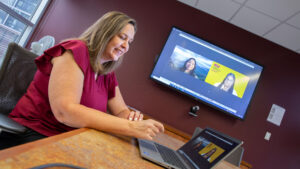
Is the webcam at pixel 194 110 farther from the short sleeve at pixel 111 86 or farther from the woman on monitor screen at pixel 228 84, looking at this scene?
the short sleeve at pixel 111 86

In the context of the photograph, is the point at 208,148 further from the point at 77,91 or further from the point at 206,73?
the point at 206,73

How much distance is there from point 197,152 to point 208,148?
0.19ft

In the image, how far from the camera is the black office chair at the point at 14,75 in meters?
1.00

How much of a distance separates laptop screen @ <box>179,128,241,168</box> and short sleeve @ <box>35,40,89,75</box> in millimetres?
636

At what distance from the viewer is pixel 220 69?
303 centimetres

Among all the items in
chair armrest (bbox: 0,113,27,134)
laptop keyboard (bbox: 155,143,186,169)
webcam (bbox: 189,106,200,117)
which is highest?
webcam (bbox: 189,106,200,117)

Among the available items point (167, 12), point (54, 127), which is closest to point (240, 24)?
point (167, 12)

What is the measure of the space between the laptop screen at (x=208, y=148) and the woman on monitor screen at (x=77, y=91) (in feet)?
0.72

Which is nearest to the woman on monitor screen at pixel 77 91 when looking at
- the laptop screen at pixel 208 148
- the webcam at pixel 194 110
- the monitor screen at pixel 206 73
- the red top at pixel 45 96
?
the red top at pixel 45 96

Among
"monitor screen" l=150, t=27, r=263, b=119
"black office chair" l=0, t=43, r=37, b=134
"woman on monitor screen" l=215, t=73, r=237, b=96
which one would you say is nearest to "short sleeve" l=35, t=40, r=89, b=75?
"black office chair" l=0, t=43, r=37, b=134

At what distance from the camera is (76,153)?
0.48 meters

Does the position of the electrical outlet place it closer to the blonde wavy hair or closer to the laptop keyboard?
the laptop keyboard

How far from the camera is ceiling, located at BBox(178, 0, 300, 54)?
2.60 metres

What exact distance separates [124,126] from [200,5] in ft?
9.13
